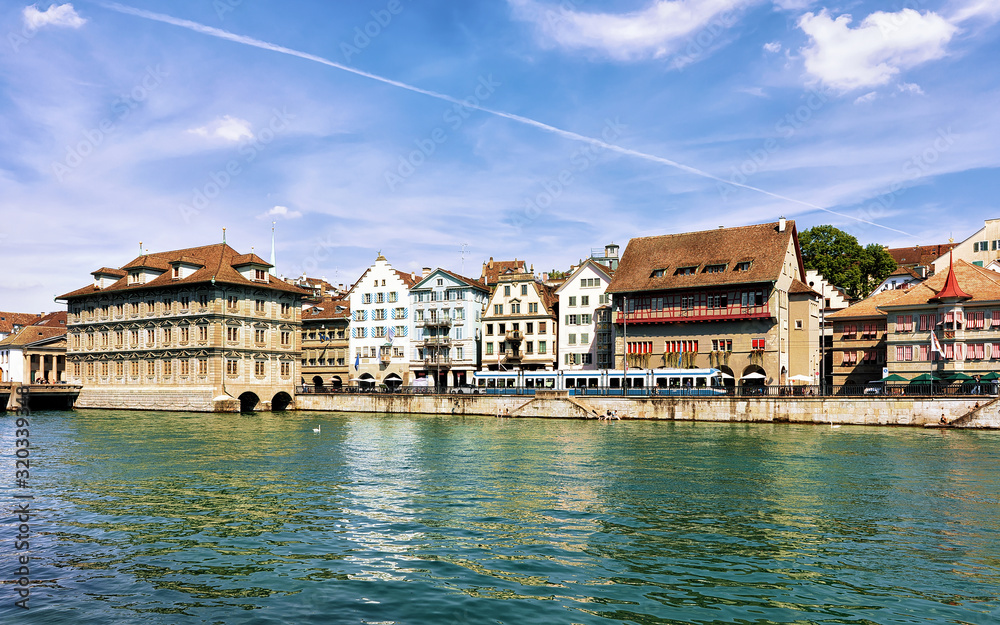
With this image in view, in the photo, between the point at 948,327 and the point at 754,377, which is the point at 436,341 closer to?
the point at 754,377

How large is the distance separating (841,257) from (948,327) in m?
29.1

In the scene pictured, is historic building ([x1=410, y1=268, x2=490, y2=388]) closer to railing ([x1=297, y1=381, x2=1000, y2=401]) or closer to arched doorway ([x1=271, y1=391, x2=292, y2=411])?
railing ([x1=297, y1=381, x2=1000, y2=401])

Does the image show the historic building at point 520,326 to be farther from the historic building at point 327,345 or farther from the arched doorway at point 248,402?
the arched doorway at point 248,402

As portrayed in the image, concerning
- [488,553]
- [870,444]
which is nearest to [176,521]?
[488,553]

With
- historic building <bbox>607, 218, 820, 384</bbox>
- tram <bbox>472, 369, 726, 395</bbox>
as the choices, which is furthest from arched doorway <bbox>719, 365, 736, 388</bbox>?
tram <bbox>472, 369, 726, 395</bbox>

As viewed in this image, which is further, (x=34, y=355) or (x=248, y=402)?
(x=34, y=355)

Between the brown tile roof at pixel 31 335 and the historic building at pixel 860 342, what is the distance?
96454 millimetres

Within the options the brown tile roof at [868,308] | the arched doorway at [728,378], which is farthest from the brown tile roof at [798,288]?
the arched doorway at [728,378]

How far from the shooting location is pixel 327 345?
92.9 m

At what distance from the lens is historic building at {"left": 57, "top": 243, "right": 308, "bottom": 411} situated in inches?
2785

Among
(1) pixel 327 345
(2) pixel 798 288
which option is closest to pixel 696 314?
(2) pixel 798 288

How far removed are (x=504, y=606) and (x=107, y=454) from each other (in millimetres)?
28295

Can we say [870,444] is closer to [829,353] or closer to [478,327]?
[829,353]

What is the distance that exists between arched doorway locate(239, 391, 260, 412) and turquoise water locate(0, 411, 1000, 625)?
3803 cm
